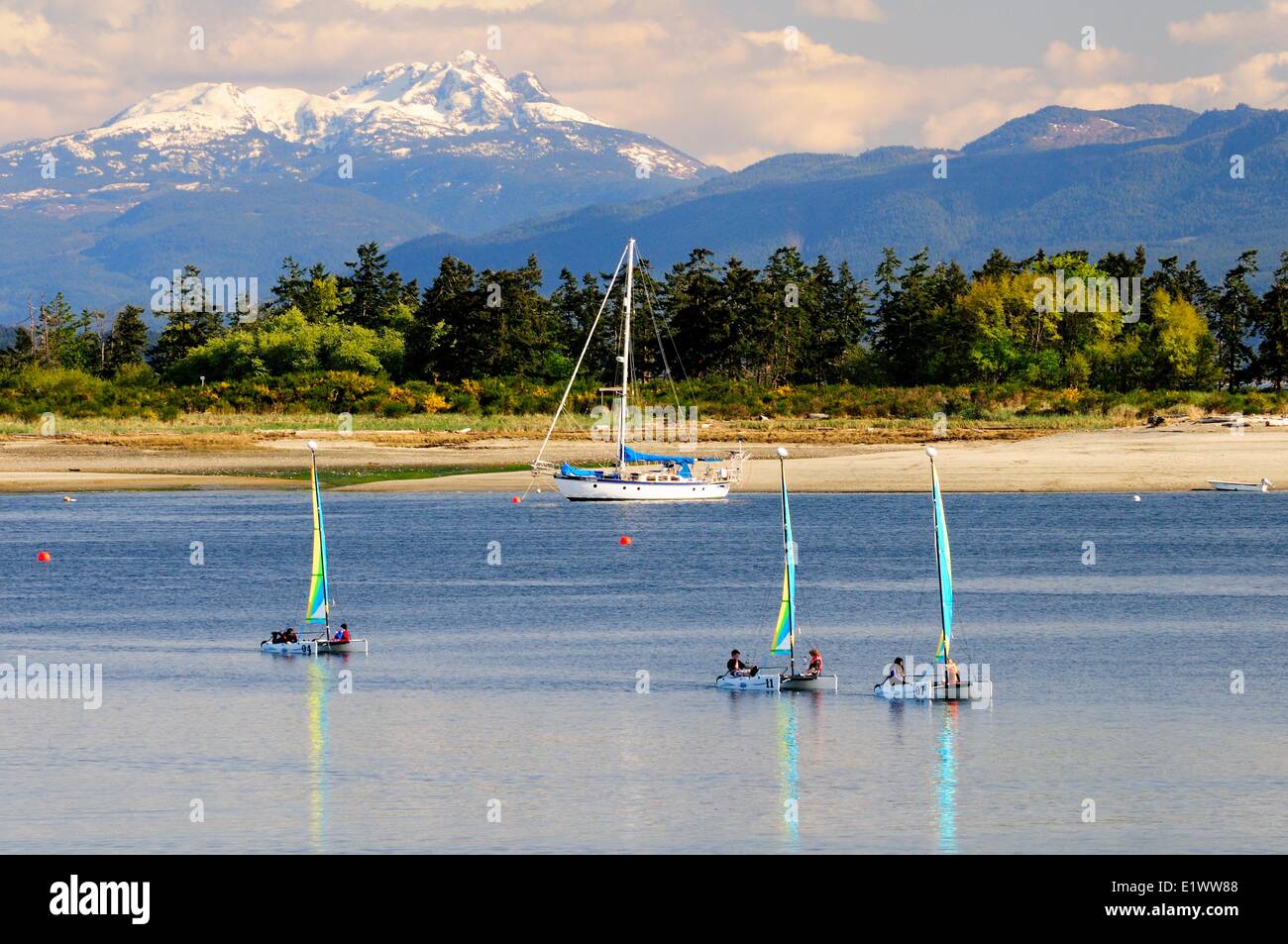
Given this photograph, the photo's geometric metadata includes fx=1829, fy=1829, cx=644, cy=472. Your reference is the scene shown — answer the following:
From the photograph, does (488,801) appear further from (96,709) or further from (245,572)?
(245,572)

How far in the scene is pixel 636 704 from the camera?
40250 millimetres

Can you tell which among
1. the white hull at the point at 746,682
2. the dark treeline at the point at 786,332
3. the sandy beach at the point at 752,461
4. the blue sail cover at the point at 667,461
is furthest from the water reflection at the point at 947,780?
the dark treeline at the point at 786,332

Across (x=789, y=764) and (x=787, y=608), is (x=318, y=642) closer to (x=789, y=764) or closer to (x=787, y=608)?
(x=787, y=608)

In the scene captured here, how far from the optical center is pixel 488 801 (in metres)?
31.8

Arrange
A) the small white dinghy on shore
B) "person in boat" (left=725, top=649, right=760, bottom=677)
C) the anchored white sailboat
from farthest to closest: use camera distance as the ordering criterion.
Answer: the anchored white sailboat < the small white dinghy on shore < "person in boat" (left=725, top=649, right=760, bottom=677)

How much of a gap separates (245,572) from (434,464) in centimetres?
4044

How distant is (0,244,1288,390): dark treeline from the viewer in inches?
5630

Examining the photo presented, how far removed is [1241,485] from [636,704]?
57730 millimetres

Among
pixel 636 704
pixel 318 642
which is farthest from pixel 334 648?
pixel 636 704

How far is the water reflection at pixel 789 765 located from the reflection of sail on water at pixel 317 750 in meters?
7.60

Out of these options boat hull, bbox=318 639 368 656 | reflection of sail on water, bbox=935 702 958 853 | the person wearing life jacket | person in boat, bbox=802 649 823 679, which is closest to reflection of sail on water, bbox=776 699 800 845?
person in boat, bbox=802 649 823 679

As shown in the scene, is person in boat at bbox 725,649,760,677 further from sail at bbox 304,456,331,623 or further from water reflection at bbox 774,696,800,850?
sail at bbox 304,456,331,623

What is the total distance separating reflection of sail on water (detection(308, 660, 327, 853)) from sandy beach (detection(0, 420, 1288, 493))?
51040mm

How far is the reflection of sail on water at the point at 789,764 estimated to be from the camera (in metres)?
30.4
